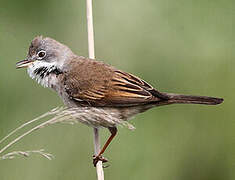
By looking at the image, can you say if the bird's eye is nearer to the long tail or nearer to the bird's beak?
the bird's beak

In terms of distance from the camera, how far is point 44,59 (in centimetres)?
442

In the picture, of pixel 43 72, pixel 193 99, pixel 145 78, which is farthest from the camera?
pixel 145 78

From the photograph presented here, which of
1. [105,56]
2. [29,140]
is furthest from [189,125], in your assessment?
[29,140]

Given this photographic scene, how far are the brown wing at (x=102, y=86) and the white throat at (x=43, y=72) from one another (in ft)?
0.47

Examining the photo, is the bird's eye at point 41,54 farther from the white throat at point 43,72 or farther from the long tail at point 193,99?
the long tail at point 193,99

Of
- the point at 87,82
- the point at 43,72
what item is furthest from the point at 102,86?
the point at 43,72

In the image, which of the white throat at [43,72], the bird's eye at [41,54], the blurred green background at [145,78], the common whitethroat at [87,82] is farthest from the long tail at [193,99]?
the bird's eye at [41,54]

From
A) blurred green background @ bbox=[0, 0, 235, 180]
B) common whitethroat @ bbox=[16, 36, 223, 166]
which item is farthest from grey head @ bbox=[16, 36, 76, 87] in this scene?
blurred green background @ bbox=[0, 0, 235, 180]

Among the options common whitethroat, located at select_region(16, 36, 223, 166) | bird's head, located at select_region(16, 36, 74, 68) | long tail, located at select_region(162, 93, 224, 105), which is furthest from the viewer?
bird's head, located at select_region(16, 36, 74, 68)

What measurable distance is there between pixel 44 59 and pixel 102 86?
0.63 m

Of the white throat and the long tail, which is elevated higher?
the white throat

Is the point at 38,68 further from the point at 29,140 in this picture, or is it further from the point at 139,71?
the point at 139,71

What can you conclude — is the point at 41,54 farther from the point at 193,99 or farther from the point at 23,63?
the point at 193,99

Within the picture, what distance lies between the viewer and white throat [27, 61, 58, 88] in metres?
4.31
